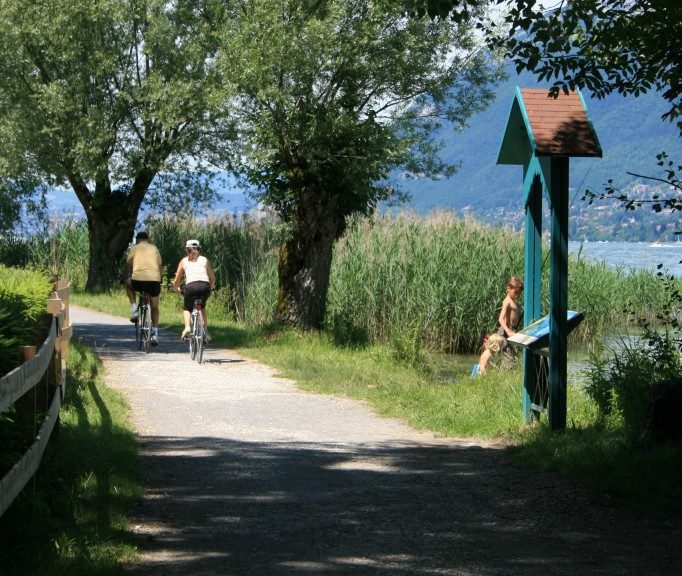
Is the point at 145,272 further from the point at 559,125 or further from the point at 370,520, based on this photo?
the point at 370,520

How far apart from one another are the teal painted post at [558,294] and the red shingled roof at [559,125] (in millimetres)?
178

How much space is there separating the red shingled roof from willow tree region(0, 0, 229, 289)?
1853 centimetres

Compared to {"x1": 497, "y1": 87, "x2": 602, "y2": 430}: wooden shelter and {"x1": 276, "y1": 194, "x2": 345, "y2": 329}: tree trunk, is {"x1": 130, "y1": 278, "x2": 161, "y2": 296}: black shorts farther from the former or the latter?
{"x1": 497, "y1": 87, "x2": 602, "y2": 430}: wooden shelter

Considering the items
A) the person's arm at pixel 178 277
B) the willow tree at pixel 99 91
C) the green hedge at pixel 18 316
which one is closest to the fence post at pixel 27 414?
the green hedge at pixel 18 316

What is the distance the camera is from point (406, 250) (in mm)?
21406

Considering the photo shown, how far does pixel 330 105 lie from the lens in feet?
63.0

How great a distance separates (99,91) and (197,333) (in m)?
15.4

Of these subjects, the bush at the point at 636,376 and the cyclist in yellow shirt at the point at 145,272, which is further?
the cyclist in yellow shirt at the point at 145,272

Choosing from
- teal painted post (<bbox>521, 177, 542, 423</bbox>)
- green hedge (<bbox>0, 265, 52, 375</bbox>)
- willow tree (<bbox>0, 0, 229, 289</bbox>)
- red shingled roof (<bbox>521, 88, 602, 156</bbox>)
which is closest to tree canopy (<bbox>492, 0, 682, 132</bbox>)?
red shingled roof (<bbox>521, 88, 602, 156</bbox>)

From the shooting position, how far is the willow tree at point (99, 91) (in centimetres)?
2911

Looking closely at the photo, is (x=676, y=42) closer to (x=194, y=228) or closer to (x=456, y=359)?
(x=456, y=359)

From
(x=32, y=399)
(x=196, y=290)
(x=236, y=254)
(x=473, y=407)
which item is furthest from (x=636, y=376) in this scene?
(x=236, y=254)

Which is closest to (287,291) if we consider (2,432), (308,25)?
(308,25)

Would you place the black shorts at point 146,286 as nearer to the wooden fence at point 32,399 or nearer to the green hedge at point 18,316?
the green hedge at point 18,316
